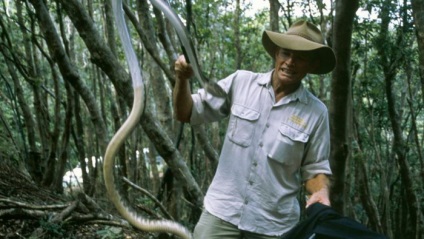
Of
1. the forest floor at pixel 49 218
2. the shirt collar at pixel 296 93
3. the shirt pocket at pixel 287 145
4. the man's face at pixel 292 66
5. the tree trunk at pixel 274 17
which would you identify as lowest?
the forest floor at pixel 49 218

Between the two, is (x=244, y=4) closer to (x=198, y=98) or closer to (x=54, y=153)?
(x=54, y=153)

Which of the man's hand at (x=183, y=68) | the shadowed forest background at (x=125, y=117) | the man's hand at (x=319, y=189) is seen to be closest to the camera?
the man's hand at (x=183, y=68)

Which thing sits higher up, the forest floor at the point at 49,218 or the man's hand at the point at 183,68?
the man's hand at the point at 183,68

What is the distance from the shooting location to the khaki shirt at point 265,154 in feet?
9.09

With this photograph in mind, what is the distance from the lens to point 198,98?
9.41 ft

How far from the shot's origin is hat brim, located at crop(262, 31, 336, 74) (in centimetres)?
275

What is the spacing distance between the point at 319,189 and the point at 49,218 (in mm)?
2376

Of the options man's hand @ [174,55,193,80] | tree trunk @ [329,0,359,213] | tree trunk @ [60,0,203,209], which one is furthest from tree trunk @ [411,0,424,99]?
man's hand @ [174,55,193,80]

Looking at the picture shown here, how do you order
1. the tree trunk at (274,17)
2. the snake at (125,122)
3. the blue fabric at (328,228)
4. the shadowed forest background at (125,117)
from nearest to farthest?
the snake at (125,122) < the blue fabric at (328,228) < the shadowed forest background at (125,117) < the tree trunk at (274,17)

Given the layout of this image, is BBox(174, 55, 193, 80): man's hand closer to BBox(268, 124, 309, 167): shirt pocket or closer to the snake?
the snake

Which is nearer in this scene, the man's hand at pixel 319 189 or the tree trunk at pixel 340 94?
the man's hand at pixel 319 189

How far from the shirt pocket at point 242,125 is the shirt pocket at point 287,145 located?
146 mm

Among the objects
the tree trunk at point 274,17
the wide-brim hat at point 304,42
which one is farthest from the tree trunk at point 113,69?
the tree trunk at point 274,17

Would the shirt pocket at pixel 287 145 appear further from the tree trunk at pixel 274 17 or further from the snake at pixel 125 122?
the tree trunk at pixel 274 17
